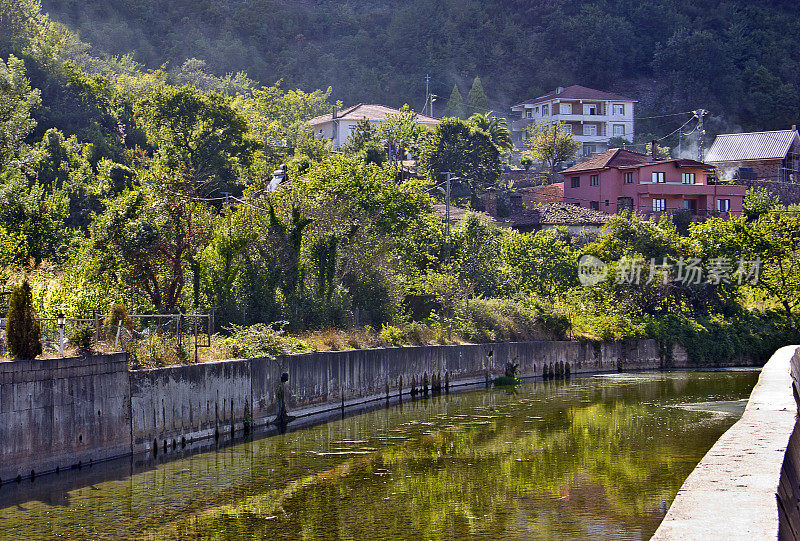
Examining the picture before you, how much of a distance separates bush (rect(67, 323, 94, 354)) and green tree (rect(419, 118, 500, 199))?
73.2 meters

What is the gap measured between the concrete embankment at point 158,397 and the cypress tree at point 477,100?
11569 cm

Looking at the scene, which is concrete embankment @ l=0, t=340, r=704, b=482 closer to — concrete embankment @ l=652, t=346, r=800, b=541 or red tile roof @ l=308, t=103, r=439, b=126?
concrete embankment @ l=652, t=346, r=800, b=541

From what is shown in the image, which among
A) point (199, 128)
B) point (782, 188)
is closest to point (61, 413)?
point (199, 128)

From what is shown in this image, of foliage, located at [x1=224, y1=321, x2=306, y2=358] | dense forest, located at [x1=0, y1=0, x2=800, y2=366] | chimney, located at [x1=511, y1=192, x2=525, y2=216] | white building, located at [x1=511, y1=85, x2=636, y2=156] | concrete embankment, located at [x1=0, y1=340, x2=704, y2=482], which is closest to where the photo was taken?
concrete embankment, located at [x1=0, y1=340, x2=704, y2=482]

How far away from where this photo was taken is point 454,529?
54.3 feet

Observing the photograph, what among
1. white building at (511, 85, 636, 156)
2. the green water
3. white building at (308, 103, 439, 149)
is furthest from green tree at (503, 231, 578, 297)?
white building at (511, 85, 636, 156)

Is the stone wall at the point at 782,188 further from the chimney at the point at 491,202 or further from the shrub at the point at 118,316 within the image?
the shrub at the point at 118,316

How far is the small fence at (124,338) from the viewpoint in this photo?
858 inches

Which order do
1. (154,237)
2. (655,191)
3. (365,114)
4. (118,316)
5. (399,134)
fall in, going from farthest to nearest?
1. (365,114)
2. (399,134)
3. (655,191)
4. (154,237)
5. (118,316)

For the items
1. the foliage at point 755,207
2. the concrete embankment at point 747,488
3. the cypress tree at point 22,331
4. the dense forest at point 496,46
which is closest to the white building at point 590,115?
the dense forest at point 496,46

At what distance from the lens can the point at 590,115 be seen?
138 metres

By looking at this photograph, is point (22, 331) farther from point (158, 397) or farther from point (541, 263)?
point (541, 263)

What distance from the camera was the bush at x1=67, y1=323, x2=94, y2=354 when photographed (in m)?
21.9

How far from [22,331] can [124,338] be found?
4.04 metres
